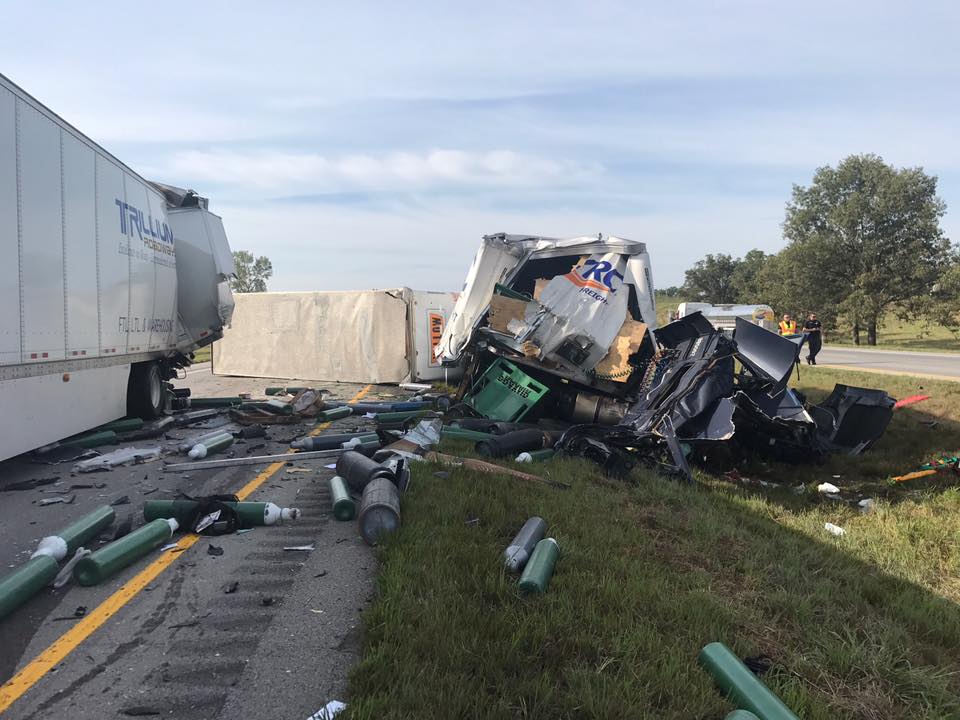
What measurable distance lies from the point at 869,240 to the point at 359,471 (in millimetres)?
49401

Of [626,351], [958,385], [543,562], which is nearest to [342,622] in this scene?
[543,562]

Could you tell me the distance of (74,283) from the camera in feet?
23.0

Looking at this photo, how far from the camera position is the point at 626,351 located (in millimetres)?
9102

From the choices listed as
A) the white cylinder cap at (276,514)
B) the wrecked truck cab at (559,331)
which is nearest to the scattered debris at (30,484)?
the white cylinder cap at (276,514)

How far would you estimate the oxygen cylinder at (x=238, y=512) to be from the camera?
480cm

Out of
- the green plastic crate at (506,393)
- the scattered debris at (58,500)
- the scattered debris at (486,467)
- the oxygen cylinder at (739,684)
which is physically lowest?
the scattered debris at (58,500)

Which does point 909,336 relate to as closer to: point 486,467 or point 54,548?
point 486,467

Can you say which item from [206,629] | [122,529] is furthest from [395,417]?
[206,629]

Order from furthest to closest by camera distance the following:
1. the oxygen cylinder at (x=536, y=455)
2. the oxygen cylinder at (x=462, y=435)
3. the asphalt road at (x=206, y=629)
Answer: the oxygen cylinder at (x=462, y=435) < the oxygen cylinder at (x=536, y=455) < the asphalt road at (x=206, y=629)

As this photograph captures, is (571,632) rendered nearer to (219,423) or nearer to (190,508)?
(190,508)

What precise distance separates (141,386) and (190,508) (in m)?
5.88

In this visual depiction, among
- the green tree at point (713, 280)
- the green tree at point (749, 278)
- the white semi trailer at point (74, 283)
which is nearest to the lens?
the white semi trailer at point (74, 283)

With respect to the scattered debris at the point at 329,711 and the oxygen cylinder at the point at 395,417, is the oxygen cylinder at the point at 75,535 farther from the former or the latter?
the oxygen cylinder at the point at 395,417

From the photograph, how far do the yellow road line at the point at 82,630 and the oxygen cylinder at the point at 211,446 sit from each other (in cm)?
282
